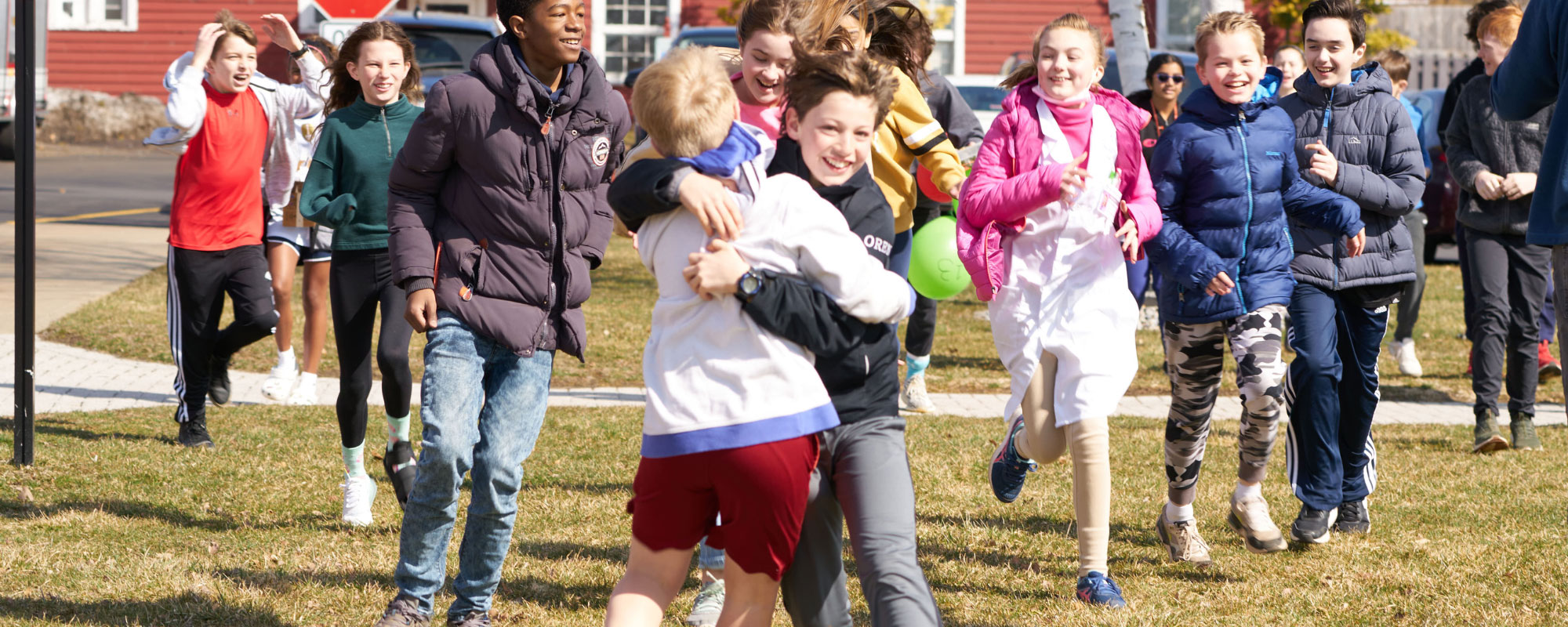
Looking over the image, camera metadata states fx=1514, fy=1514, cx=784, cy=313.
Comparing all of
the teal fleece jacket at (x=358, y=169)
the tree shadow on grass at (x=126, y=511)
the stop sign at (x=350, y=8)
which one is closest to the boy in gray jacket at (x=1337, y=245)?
the teal fleece jacket at (x=358, y=169)

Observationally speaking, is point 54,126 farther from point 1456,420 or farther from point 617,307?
point 1456,420

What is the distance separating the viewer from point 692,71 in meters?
3.22

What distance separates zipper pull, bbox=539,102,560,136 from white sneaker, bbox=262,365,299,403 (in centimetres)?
499

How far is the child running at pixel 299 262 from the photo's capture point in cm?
791

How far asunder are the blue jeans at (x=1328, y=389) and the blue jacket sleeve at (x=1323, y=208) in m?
0.24

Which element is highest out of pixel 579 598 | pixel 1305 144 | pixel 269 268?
pixel 1305 144

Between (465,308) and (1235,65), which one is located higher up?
(1235,65)

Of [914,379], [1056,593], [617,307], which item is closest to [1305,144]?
[1056,593]

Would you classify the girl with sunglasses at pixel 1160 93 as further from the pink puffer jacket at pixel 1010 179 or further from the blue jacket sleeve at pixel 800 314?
the blue jacket sleeve at pixel 800 314

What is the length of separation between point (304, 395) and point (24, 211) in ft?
7.94

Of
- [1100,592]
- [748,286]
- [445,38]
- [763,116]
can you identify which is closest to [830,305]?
[748,286]

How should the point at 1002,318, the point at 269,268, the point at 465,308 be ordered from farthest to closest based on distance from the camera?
the point at 269,268, the point at 1002,318, the point at 465,308

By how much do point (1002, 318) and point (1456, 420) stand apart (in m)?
5.14

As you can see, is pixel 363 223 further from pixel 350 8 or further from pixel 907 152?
pixel 350 8
